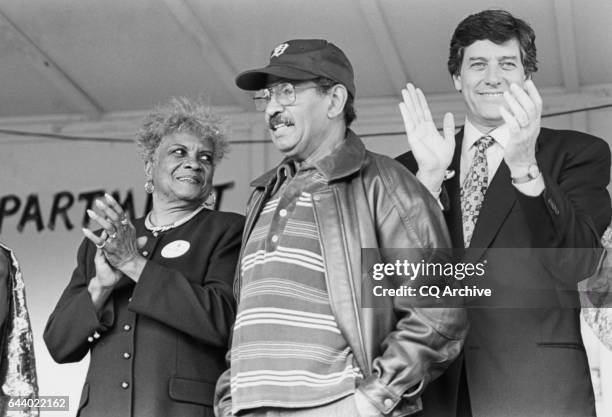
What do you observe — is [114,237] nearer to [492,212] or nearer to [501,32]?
[492,212]

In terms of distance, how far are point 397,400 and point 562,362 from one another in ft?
1.78

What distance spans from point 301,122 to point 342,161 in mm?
167

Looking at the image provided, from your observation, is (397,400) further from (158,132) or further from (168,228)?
(158,132)

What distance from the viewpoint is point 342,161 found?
10.3ft

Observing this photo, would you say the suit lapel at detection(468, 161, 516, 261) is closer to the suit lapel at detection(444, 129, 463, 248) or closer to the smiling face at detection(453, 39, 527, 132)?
the suit lapel at detection(444, 129, 463, 248)

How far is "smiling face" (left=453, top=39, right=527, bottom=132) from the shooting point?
3465 mm

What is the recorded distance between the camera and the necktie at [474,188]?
3328 mm

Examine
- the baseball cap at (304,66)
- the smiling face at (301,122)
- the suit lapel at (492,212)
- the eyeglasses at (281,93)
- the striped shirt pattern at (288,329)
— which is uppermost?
the baseball cap at (304,66)

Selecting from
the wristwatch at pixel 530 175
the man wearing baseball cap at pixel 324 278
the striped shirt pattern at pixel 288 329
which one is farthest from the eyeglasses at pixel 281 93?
the wristwatch at pixel 530 175

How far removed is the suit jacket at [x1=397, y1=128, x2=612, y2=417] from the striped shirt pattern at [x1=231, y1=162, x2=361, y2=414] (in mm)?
365

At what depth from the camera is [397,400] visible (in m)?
2.82

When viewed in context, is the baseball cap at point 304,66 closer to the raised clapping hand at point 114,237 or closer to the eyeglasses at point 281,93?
the eyeglasses at point 281,93

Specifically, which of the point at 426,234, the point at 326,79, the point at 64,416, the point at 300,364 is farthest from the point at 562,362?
the point at 64,416

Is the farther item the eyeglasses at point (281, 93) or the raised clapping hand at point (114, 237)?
the raised clapping hand at point (114, 237)
